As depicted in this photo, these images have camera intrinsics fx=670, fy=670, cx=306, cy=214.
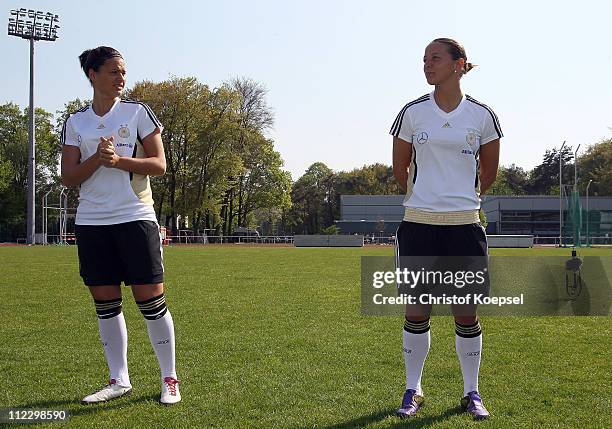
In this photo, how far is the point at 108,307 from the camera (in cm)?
444

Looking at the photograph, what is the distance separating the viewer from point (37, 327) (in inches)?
296

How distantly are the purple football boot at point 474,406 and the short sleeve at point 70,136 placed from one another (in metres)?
2.95

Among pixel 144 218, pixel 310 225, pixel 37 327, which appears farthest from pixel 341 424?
pixel 310 225

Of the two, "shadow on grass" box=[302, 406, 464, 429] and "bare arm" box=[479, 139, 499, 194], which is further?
"bare arm" box=[479, 139, 499, 194]

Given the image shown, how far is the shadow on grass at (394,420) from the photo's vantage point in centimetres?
385

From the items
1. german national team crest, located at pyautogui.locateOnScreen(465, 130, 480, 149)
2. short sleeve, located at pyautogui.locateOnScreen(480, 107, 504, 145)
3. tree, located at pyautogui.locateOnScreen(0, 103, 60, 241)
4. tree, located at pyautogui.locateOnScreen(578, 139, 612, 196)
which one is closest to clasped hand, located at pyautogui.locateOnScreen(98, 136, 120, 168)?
german national team crest, located at pyautogui.locateOnScreen(465, 130, 480, 149)

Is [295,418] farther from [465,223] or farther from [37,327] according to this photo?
[37,327]

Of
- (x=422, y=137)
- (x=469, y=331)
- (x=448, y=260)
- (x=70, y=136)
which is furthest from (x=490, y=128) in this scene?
(x=70, y=136)

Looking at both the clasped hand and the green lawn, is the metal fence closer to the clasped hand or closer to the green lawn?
the green lawn

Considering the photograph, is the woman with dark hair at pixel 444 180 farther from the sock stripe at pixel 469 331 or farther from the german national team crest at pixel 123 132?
the german national team crest at pixel 123 132

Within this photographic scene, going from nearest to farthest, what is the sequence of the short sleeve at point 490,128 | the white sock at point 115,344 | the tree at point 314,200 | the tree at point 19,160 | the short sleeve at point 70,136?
the short sleeve at point 490,128 < the short sleeve at point 70,136 < the white sock at point 115,344 < the tree at point 19,160 < the tree at point 314,200

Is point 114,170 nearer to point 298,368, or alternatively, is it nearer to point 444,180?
point 444,180

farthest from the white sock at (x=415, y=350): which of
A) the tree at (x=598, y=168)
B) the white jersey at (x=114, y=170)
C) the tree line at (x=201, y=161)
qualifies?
the tree at (x=598, y=168)

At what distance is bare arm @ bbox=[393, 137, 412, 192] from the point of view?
13.7 feet
